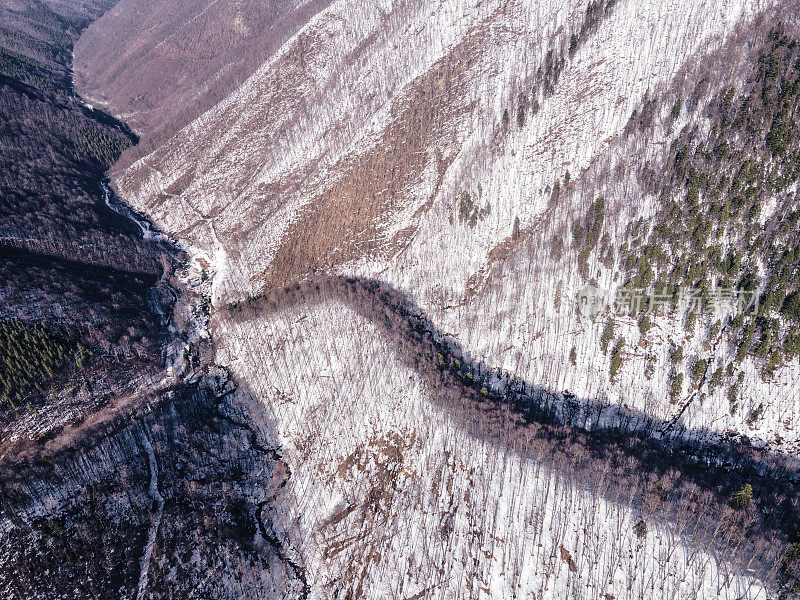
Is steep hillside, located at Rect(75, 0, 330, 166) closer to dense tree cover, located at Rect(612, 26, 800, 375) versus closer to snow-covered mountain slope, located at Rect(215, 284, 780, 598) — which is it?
snow-covered mountain slope, located at Rect(215, 284, 780, 598)

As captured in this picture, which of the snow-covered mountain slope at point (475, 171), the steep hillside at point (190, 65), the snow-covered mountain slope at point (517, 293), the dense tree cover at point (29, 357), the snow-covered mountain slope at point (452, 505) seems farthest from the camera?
the steep hillside at point (190, 65)

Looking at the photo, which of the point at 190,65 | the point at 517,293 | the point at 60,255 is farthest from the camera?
the point at 190,65

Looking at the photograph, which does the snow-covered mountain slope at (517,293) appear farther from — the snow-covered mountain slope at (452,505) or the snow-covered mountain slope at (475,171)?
the snow-covered mountain slope at (475,171)

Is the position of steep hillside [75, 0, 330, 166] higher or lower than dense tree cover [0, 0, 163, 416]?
higher

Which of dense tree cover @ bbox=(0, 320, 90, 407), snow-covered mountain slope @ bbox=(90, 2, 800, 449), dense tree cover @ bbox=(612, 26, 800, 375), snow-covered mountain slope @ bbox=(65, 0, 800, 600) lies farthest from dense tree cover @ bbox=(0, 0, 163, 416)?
dense tree cover @ bbox=(612, 26, 800, 375)

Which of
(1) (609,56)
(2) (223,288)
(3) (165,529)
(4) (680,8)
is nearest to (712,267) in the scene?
(1) (609,56)

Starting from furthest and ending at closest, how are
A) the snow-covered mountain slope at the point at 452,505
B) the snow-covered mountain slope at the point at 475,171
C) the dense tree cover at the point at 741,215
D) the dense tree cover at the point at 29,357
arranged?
the snow-covered mountain slope at the point at 475,171 < the dense tree cover at the point at 29,357 < the dense tree cover at the point at 741,215 < the snow-covered mountain slope at the point at 452,505

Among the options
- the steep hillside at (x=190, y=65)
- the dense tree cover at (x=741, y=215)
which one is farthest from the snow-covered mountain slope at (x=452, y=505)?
the steep hillside at (x=190, y=65)

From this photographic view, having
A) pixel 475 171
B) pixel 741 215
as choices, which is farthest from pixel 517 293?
pixel 741 215

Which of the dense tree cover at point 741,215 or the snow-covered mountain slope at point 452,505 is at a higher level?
the dense tree cover at point 741,215

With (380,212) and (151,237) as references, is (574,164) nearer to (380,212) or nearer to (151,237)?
(380,212)

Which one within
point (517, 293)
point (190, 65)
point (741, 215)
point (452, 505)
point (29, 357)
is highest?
point (190, 65)

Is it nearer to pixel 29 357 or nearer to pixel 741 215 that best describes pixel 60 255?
pixel 29 357
